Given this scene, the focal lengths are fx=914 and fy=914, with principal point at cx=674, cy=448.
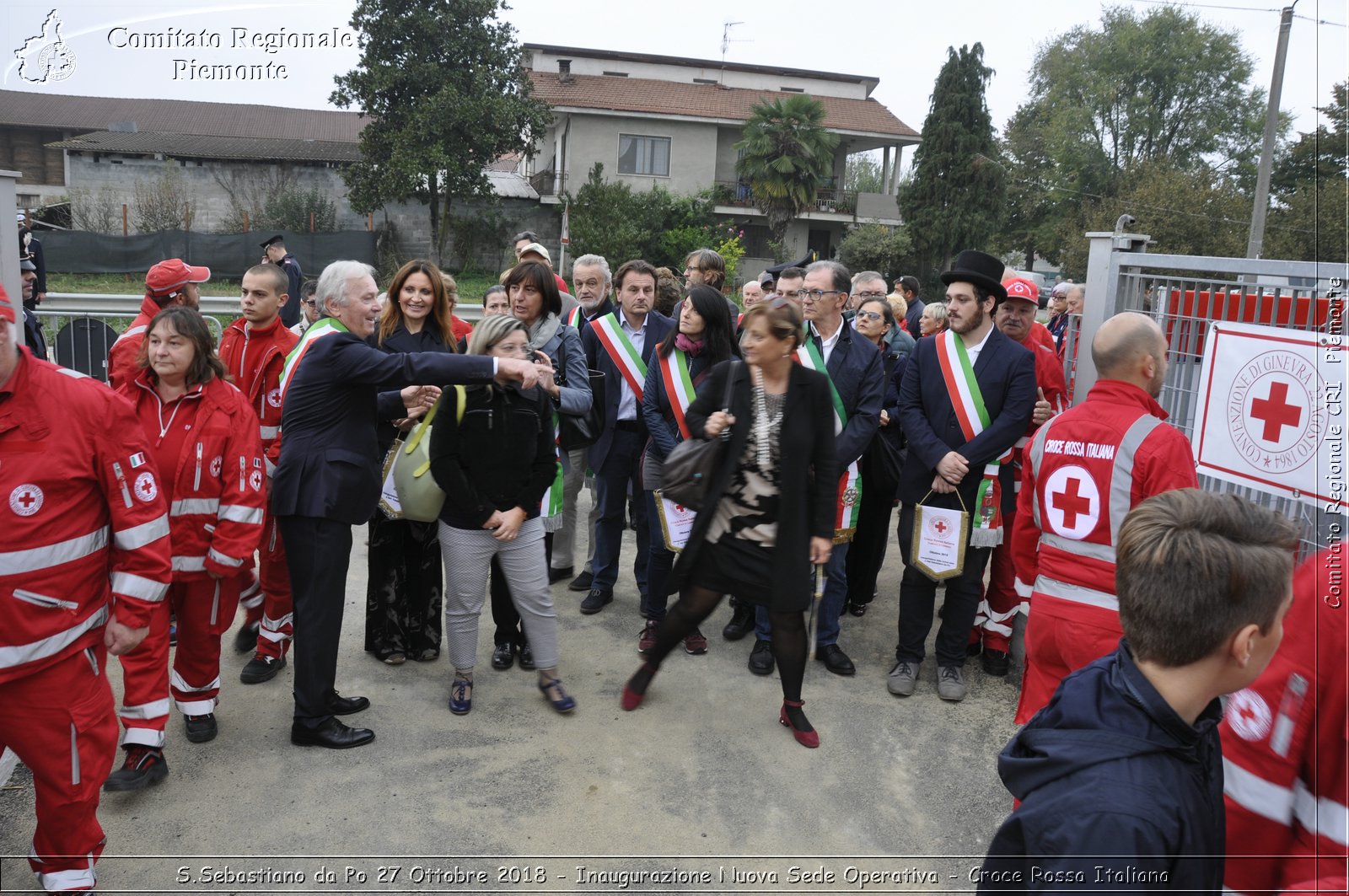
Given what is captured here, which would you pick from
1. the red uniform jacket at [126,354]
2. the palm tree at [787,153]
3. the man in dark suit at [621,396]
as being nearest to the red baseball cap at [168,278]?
the red uniform jacket at [126,354]

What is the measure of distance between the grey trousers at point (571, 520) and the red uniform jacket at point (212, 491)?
2482 mm

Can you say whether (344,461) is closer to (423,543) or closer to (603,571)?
(423,543)

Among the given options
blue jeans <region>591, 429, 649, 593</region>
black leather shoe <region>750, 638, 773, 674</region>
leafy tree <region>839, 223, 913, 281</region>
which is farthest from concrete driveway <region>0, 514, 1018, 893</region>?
leafy tree <region>839, 223, 913, 281</region>

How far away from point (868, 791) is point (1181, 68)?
51.3 m

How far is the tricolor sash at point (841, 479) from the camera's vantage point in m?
5.07

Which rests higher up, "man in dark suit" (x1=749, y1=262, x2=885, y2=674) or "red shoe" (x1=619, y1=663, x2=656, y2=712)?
"man in dark suit" (x1=749, y1=262, x2=885, y2=674)

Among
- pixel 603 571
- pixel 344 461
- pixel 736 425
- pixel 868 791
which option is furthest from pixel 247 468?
pixel 868 791

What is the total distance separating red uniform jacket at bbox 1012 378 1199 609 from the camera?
320 centimetres

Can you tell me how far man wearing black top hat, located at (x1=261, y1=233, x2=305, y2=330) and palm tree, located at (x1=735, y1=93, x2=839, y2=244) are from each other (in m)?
23.7

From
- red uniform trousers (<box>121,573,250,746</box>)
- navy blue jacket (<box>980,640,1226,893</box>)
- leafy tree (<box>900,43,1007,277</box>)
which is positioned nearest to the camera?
navy blue jacket (<box>980,640,1226,893</box>)

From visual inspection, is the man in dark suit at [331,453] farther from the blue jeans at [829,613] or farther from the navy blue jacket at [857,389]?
the blue jeans at [829,613]

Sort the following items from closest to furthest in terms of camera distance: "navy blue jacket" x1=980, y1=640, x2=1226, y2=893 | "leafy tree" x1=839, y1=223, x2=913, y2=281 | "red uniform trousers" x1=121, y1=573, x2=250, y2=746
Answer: "navy blue jacket" x1=980, y1=640, x2=1226, y2=893
"red uniform trousers" x1=121, y1=573, x2=250, y2=746
"leafy tree" x1=839, y1=223, x2=913, y2=281

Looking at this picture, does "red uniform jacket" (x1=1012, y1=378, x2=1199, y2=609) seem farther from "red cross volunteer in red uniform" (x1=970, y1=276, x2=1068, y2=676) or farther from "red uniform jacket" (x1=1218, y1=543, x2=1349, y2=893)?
"red cross volunteer in red uniform" (x1=970, y1=276, x2=1068, y2=676)

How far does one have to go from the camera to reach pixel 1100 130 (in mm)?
47156
